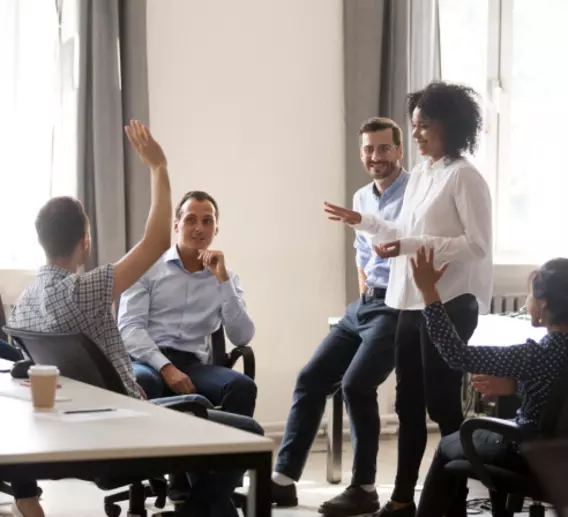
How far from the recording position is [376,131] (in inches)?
156

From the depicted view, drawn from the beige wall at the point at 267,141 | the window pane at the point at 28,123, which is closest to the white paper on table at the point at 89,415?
the window pane at the point at 28,123

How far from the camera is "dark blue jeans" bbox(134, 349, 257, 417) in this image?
3506mm

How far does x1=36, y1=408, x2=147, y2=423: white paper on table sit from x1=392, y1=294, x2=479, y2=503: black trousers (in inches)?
54.8

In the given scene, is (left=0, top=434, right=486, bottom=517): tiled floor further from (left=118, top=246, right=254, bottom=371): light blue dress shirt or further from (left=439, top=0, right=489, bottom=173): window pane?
(left=439, top=0, right=489, bottom=173): window pane

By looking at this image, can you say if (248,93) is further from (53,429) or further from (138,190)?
(53,429)

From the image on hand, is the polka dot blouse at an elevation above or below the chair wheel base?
above

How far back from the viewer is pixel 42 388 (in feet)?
6.64

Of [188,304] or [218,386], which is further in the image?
[188,304]

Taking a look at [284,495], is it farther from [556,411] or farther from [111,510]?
[556,411]

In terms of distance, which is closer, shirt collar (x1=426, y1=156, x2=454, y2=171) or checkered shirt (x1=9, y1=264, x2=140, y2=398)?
checkered shirt (x1=9, y1=264, x2=140, y2=398)

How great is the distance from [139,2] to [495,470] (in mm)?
2988

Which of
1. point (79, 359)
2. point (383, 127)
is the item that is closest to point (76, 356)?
point (79, 359)

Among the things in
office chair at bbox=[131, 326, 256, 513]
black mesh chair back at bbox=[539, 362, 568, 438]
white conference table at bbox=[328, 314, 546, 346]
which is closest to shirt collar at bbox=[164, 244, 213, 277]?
office chair at bbox=[131, 326, 256, 513]

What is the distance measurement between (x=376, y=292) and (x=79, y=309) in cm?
150
